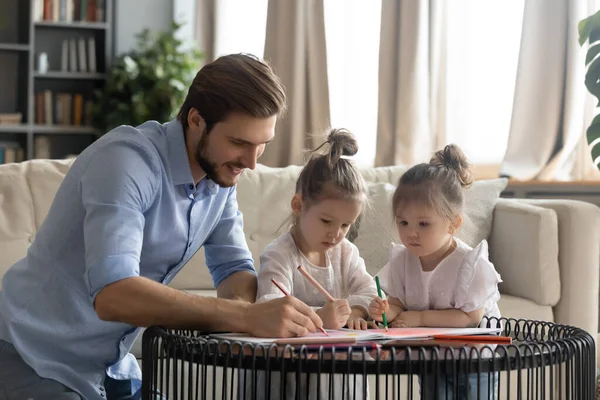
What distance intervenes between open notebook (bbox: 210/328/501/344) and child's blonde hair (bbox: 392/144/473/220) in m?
0.29

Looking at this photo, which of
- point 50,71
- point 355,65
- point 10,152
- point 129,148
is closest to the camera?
point 129,148

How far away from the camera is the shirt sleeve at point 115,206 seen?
4.85 ft

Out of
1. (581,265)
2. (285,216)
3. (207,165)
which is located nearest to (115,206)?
(207,165)

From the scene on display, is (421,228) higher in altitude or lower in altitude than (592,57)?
lower

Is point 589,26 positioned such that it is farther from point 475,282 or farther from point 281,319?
point 281,319

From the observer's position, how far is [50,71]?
6.10 meters

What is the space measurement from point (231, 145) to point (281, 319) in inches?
16.5

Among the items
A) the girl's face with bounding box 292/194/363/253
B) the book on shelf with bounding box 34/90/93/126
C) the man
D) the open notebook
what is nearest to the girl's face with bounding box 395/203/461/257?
the girl's face with bounding box 292/194/363/253

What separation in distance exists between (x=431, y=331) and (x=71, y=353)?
71 centimetres

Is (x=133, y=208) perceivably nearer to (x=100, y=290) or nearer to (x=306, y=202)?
(x=100, y=290)

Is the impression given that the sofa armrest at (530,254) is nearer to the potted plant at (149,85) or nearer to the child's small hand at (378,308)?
the child's small hand at (378,308)

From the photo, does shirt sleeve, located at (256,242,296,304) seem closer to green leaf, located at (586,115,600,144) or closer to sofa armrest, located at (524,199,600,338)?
sofa armrest, located at (524,199,600,338)

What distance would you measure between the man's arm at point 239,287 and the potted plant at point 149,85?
3.83 m

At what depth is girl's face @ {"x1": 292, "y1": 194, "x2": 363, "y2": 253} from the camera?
1.81 meters
